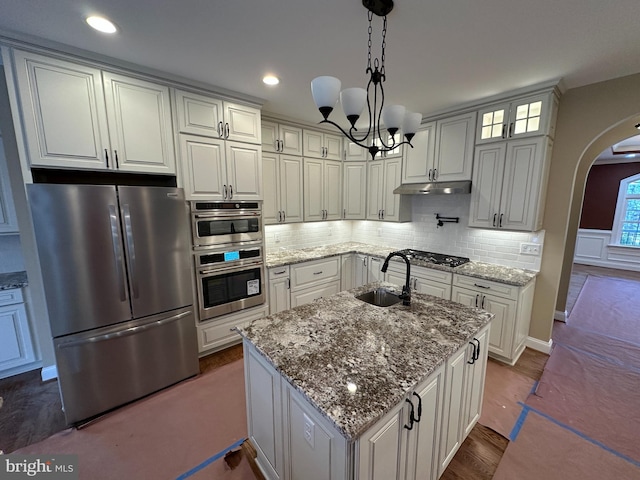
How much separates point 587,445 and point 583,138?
2.61 m

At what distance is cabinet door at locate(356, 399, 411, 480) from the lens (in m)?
0.96

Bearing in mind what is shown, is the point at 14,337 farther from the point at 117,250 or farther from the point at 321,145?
the point at 321,145

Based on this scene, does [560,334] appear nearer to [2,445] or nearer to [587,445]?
[587,445]

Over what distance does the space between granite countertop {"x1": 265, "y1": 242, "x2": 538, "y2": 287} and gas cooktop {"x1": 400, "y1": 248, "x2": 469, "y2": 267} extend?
0.29 feet

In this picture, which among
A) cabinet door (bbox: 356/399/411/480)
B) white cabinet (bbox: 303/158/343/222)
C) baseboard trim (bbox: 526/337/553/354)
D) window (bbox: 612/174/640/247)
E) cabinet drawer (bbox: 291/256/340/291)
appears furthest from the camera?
window (bbox: 612/174/640/247)

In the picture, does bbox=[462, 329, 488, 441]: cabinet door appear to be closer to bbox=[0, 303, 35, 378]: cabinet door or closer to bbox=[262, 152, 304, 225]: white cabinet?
bbox=[262, 152, 304, 225]: white cabinet

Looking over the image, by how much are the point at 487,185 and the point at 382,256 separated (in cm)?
146

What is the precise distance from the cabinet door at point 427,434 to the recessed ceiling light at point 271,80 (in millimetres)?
2546

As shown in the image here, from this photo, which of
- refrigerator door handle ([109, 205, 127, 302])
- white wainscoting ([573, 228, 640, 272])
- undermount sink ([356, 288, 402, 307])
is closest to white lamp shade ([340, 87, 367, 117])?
undermount sink ([356, 288, 402, 307])

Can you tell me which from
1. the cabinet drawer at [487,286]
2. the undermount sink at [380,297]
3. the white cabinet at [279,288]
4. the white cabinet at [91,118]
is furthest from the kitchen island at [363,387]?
the white cabinet at [91,118]

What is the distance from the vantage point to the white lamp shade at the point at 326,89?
1295 millimetres

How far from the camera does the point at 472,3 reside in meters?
1.44

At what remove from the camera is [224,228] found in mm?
2703

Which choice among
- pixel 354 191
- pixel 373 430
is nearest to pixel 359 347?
pixel 373 430
